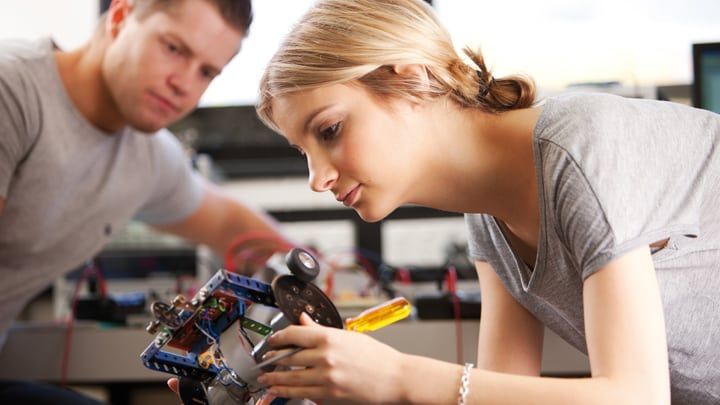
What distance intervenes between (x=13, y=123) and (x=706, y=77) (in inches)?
56.5

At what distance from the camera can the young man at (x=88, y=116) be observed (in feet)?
4.91

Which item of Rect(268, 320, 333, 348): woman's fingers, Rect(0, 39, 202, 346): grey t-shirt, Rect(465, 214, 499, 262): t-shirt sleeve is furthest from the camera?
Rect(0, 39, 202, 346): grey t-shirt

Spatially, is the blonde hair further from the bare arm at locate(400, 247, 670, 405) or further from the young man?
the young man

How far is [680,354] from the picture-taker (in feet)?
2.91

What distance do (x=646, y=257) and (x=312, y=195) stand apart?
4.86ft

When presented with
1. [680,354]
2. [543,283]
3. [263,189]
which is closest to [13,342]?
[263,189]

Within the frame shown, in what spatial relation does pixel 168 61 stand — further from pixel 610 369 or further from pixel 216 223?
pixel 610 369

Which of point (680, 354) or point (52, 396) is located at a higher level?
point (680, 354)

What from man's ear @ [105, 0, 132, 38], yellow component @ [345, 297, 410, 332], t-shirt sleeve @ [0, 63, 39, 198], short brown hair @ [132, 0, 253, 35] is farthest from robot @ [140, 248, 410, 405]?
man's ear @ [105, 0, 132, 38]

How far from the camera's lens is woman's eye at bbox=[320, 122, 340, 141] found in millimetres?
858

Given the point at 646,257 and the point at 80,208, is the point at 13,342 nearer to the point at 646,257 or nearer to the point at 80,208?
the point at 80,208

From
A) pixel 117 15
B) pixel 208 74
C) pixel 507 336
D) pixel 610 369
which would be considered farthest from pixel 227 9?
pixel 610 369

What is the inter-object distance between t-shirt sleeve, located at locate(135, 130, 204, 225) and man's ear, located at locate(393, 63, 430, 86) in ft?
3.42

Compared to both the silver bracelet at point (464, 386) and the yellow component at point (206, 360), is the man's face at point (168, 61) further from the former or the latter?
the silver bracelet at point (464, 386)
